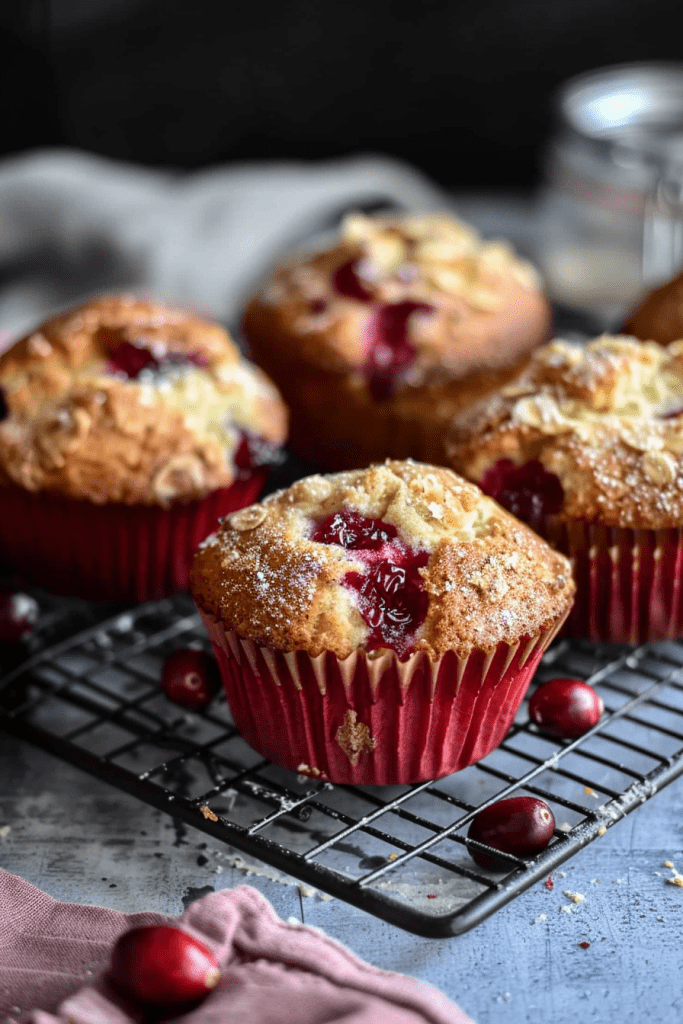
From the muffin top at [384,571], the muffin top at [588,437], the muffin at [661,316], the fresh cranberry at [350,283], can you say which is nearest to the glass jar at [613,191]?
the muffin at [661,316]

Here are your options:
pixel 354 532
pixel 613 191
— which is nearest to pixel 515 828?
pixel 354 532

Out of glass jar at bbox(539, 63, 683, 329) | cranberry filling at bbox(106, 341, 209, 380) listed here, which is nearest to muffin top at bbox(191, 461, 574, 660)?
cranberry filling at bbox(106, 341, 209, 380)

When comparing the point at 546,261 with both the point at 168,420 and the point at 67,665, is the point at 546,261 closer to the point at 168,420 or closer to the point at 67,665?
the point at 168,420

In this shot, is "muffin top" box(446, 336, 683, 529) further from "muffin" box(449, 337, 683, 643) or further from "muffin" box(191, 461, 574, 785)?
"muffin" box(191, 461, 574, 785)

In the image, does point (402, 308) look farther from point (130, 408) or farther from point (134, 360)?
point (130, 408)

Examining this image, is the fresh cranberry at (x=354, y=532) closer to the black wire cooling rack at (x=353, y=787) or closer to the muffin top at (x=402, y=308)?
the black wire cooling rack at (x=353, y=787)

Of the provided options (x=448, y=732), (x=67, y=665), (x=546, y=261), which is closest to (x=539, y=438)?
(x=448, y=732)
